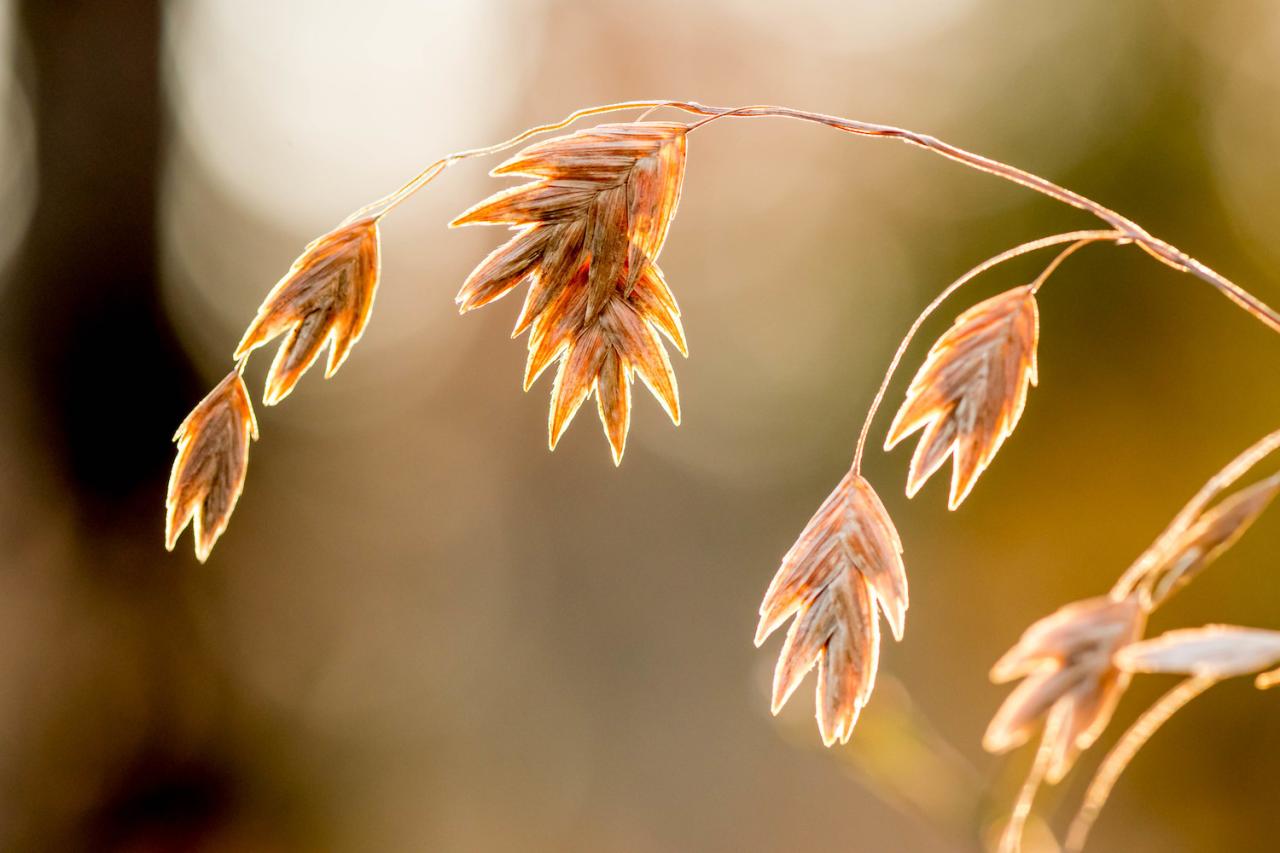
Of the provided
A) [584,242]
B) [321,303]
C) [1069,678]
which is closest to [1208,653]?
[1069,678]

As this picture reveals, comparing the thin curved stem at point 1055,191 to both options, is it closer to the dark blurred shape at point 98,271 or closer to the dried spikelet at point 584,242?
the dried spikelet at point 584,242

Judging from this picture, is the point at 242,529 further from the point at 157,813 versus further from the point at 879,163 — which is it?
the point at 879,163

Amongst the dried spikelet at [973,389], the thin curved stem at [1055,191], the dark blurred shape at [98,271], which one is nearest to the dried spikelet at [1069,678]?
the dried spikelet at [973,389]

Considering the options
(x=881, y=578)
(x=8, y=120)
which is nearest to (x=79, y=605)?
(x=8, y=120)

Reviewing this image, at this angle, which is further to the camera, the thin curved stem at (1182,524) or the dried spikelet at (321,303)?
the dried spikelet at (321,303)

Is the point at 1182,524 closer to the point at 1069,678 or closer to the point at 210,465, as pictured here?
the point at 1069,678
